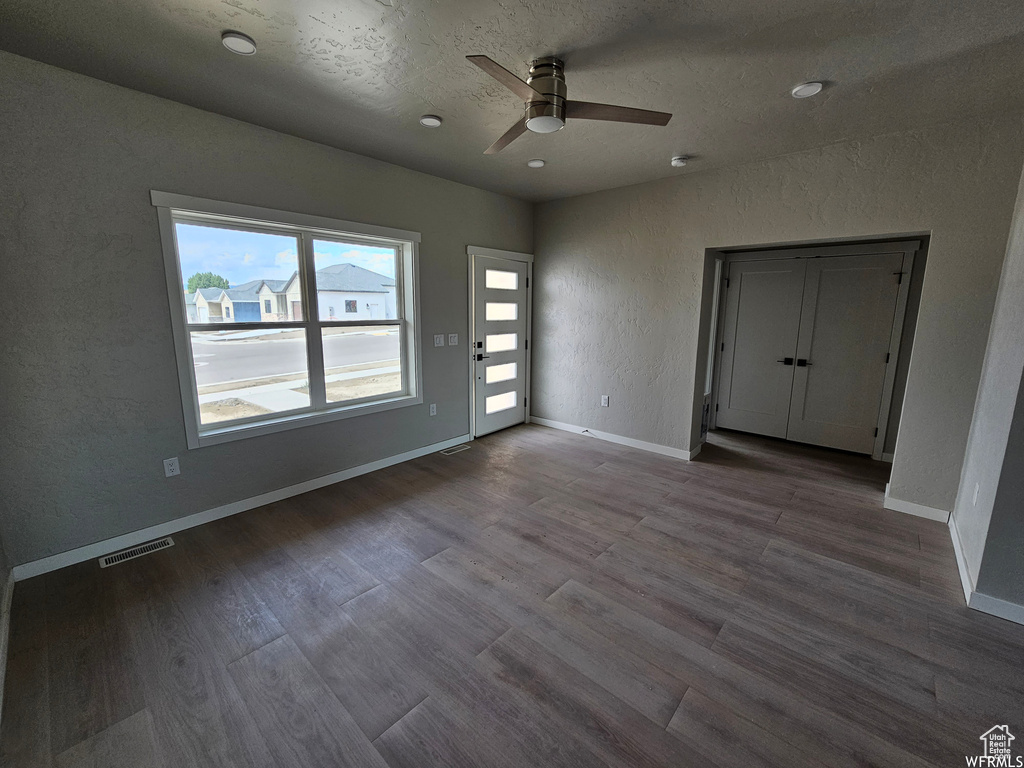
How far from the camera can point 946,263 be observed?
9.36ft

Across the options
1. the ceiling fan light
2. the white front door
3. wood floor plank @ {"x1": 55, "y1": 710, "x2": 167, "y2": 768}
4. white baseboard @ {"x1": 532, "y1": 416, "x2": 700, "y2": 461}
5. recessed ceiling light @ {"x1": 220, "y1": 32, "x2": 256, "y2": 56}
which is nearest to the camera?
wood floor plank @ {"x1": 55, "y1": 710, "x2": 167, "y2": 768}

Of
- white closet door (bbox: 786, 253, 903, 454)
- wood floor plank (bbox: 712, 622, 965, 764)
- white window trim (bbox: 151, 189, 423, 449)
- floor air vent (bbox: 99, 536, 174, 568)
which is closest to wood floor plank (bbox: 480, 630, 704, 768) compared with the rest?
wood floor plank (bbox: 712, 622, 965, 764)

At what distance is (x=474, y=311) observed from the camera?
4.55m

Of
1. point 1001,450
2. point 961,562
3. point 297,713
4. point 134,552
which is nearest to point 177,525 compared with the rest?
point 134,552

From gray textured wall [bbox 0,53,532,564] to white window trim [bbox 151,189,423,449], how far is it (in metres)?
0.06

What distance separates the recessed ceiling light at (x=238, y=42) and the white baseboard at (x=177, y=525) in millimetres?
2738

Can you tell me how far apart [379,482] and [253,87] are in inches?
111

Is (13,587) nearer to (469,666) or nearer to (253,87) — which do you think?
(469,666)

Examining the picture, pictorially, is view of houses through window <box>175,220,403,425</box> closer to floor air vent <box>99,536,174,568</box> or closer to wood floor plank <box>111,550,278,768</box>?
floor air vent <box>99,536,174,568</box>

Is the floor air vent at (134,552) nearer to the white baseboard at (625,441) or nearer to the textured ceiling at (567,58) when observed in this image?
the textured ceiling at (567,58)

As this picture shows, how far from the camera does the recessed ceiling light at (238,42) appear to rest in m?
1.90

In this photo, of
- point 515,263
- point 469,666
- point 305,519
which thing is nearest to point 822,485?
point 469,666

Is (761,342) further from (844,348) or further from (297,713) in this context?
(297,713)

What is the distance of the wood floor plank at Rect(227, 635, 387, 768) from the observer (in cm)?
144
